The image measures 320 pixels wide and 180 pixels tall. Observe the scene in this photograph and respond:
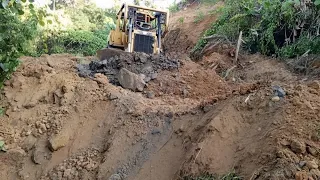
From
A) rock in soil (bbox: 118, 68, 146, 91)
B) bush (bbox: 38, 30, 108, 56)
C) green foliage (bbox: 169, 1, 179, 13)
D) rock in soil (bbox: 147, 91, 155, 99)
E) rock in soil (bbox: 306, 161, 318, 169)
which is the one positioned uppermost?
rock in soil (bbox: 306, 161, 318, 169)

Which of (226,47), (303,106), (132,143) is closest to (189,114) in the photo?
(132,143)

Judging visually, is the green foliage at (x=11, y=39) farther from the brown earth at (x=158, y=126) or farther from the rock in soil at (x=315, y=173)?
the rock in soil at (x=315, y=173)

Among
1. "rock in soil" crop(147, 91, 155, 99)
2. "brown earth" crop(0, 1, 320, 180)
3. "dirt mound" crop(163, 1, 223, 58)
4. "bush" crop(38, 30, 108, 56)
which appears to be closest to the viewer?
"brown earth" crop(0, 1, 320, 180)

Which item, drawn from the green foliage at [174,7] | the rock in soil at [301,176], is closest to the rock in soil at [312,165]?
the rock in soil at [301,176]

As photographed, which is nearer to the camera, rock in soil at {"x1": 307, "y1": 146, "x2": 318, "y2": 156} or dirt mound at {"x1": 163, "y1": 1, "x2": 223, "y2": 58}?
rock in soil at {"x1": 307, "y1": 146, "x2": 318, "y2": 156}

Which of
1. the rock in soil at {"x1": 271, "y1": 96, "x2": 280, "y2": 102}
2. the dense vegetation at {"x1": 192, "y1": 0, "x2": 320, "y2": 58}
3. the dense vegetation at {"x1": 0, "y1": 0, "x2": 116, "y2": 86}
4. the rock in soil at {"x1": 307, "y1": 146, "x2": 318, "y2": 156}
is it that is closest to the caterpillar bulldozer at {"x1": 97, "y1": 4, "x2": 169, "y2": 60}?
the dense vegetation at {"x1": 192, "y1": 0, "x2": 320, "y2": 58}

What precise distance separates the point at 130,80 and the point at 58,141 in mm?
2078

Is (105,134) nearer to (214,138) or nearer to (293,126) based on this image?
(214,138)

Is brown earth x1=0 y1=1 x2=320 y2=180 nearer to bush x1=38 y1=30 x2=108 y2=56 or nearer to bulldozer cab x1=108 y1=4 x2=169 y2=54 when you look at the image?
bulldozer cab x1=108 y1=4 x2=169 y2=54

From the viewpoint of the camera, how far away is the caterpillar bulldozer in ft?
33.2

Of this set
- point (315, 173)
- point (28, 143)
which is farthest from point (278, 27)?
point (28, 143)

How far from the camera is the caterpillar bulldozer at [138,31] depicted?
10117mm

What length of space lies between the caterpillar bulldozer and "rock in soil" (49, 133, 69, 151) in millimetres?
4342

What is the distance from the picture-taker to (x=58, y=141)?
5715mm
